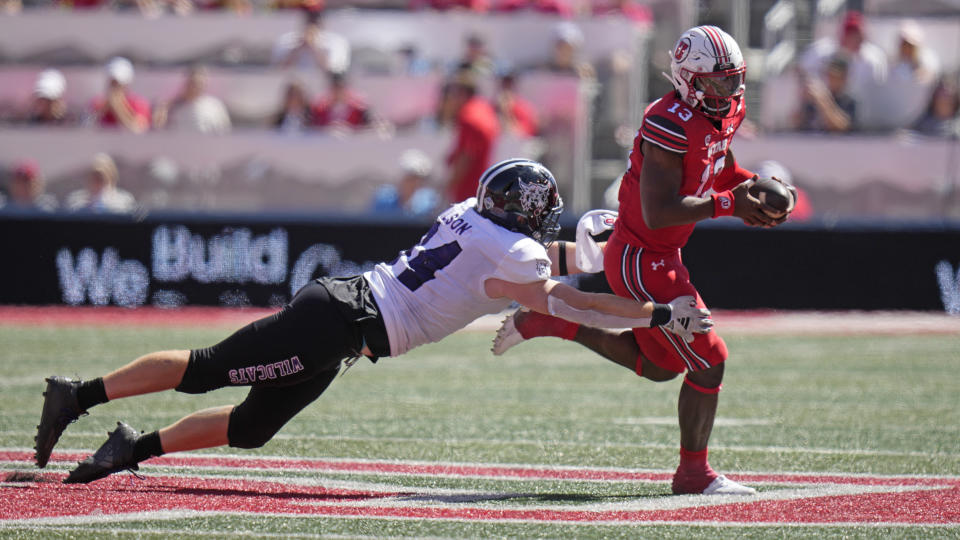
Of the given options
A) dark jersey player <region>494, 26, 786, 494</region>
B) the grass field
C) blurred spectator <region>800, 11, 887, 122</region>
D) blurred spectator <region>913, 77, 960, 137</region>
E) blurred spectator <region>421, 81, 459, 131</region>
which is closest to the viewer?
the grass field

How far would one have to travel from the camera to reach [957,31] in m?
17.7

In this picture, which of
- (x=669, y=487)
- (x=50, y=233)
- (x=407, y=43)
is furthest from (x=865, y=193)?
(x=669, y=487)

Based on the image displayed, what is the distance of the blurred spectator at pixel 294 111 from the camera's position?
16.3m

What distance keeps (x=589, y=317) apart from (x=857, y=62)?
11.5 metres

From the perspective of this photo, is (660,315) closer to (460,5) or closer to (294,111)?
(294,111)

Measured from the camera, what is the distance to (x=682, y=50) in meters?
6.34

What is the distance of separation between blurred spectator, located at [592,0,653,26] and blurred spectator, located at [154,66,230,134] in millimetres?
4908

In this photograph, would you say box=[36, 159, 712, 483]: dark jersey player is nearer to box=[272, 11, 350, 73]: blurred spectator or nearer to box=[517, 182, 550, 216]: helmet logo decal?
box=[517, 182, 550, 216]: helmet logo decal

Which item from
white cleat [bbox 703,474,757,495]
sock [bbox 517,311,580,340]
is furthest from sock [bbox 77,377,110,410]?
white cleat [bbox 703,474,757,495]

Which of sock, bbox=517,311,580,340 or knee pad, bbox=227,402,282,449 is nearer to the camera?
knee pad, bbox=227,402,282,449

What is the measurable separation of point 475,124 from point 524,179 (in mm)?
8701

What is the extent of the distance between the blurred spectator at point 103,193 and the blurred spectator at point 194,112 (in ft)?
3.18

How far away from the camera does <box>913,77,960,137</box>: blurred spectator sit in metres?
16.2

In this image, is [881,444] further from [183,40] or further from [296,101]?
[183,40]
